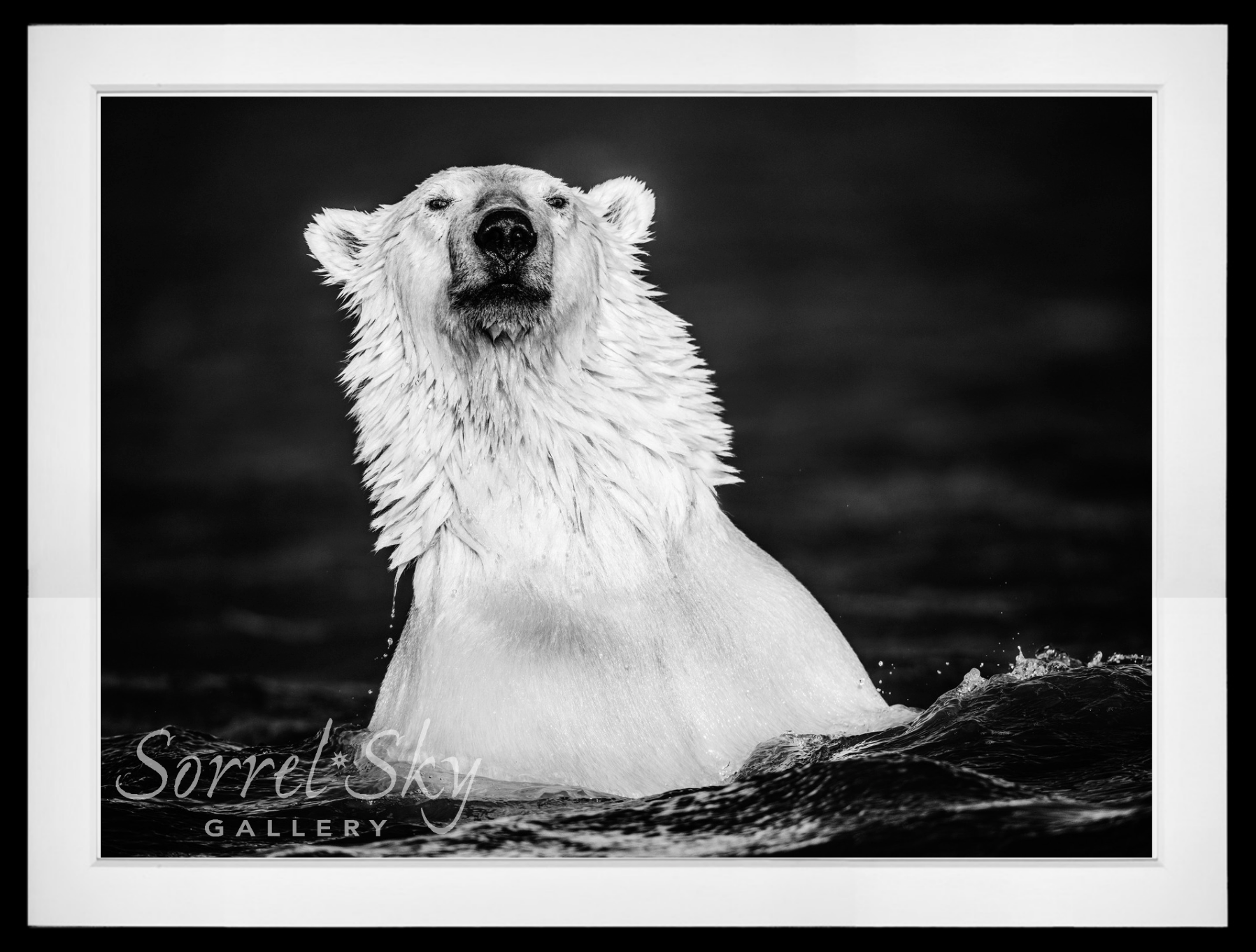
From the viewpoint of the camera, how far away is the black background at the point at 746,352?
365cm

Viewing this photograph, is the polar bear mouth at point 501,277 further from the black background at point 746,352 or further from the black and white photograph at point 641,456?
the black background at point 746,352

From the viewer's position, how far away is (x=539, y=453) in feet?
11.3

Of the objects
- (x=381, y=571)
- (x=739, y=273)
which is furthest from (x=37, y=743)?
(x=739, y=273)

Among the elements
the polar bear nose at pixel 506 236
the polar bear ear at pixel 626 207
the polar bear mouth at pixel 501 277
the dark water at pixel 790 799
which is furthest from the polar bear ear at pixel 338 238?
the dark water at pixel 790 799

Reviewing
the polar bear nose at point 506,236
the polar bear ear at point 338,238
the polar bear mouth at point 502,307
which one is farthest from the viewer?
the polar bear ear at point 338,238

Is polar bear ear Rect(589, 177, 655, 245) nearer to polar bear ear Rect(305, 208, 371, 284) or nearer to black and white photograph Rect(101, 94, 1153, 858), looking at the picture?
black and white photograph Rect(101, 94, 1153, 858)

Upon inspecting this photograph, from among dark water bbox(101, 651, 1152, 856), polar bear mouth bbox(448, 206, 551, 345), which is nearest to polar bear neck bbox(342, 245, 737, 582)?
polar bear mouth bbox(448, 206, 551, 345)

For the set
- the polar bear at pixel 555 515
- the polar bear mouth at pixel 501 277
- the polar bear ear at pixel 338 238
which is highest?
the polar bear ear at pixel 338 238

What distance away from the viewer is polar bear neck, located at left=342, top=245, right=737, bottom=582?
3.41 metres

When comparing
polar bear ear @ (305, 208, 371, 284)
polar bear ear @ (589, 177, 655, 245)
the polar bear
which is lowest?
the polar bear

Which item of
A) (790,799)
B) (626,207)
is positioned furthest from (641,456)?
(790,799)

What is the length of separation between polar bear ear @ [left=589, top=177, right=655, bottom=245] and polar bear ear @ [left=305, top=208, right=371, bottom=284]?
75 cm

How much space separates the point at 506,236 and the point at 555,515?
0.84m

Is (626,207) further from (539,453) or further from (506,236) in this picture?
(539,453)
